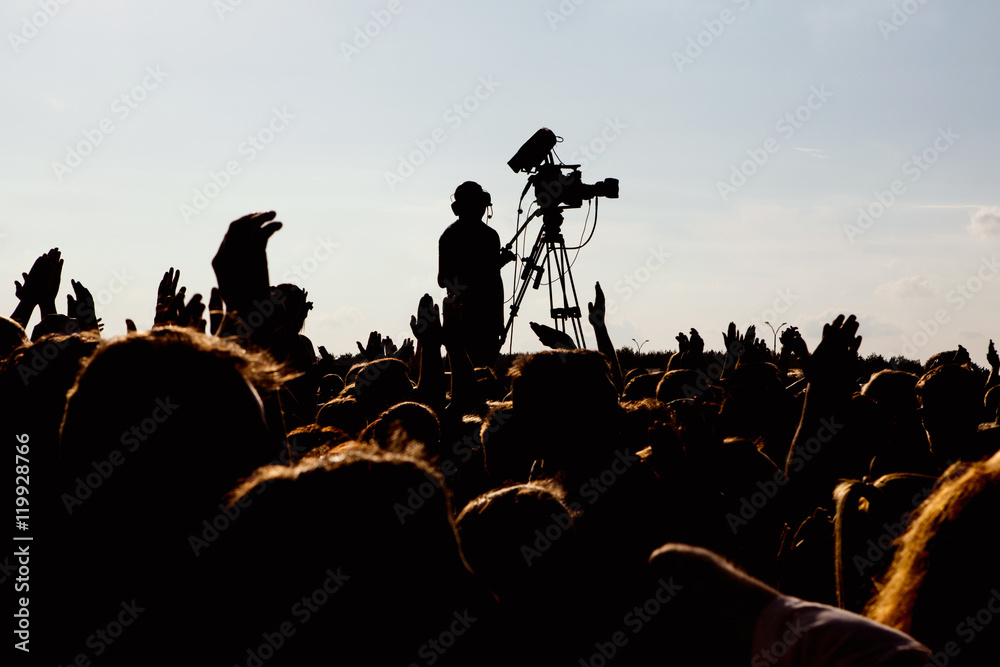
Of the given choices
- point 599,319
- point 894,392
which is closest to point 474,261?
point 599,319

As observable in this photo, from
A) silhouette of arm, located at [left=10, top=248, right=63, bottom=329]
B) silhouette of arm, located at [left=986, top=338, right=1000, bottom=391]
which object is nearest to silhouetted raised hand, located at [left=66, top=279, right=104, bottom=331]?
silhouette of arm, located at [left=10, top=248, right=63, bottom=329]

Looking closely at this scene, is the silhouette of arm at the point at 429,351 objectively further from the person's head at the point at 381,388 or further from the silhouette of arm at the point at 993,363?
the silhouette of arm at the point at 993,363

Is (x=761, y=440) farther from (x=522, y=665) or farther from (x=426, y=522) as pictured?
(x=426, y=522)

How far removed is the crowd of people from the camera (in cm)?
110

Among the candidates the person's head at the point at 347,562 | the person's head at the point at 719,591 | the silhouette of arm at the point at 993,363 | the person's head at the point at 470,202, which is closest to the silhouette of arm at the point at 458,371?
the person's head at the point at 719,591

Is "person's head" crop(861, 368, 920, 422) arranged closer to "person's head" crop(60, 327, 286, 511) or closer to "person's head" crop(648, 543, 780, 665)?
"person's head" crop(648, 543, 780, 665)

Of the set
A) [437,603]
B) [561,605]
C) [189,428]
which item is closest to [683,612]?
[561,605]

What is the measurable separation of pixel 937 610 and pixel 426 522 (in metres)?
0.76

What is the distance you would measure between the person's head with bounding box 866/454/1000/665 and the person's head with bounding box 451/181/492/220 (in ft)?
25.4

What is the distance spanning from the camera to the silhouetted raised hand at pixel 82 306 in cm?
457

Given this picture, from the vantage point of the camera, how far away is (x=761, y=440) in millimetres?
3871

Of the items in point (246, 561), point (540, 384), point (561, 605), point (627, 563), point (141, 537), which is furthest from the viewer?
point (540, 384)

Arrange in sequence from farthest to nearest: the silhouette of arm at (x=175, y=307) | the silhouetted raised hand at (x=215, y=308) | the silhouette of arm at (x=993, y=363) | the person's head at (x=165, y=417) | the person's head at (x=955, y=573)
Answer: the silhouette of arm at (x=993, y=363) → the silhouetted raised hand at (x=215, y=308) → the silhouette of arm at (x=175, y=307) → the person's head at (x=165, y=417) → the person's head at (x=955, y=573)

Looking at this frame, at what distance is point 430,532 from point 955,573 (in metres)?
0.77
